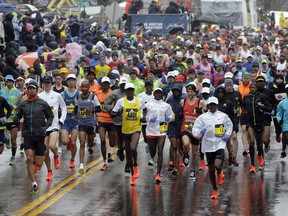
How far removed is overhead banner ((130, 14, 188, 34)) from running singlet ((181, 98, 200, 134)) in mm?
31430

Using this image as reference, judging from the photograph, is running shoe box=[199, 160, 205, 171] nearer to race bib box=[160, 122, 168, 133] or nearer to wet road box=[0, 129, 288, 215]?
wet road box=[0, 129, 288, 215]

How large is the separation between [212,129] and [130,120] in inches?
75.6

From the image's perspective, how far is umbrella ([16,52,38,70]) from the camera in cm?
2877

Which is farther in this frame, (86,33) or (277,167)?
(86,33)

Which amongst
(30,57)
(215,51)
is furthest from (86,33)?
(30,57)

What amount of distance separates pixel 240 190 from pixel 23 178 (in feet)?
12.9

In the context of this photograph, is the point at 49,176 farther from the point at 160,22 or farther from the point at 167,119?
the point at 160,22

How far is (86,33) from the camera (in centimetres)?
3897

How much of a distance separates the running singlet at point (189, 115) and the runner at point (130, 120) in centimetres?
102

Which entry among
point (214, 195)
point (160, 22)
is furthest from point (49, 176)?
point (160, 22)

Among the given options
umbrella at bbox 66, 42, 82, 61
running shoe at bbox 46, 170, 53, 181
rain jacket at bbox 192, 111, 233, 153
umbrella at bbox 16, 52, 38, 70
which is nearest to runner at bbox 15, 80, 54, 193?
running shoe at bbox 46, 170, 53, 181

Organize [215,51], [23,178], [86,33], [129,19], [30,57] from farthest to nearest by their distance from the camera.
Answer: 1. [129,19]
2. [86,33]
3. [215,51]
4. [30,57]
5. [23,178]

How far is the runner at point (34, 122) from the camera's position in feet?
53.2

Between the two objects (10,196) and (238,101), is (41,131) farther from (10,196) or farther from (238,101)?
(238,101)
